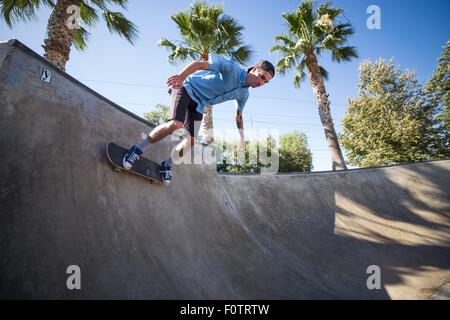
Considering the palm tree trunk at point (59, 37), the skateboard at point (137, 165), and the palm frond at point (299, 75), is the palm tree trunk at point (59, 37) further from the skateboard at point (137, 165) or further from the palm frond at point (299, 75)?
the palm frond at point (299, 75)

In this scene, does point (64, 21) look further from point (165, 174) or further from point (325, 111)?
point (325, 111)

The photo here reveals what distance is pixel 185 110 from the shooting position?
3482 mm

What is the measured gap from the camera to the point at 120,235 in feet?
8.06

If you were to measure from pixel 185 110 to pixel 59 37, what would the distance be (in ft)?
21.0

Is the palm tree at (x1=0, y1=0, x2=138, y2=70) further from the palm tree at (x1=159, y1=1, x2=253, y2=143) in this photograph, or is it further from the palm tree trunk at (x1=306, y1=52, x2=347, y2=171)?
the palm tree trunk at (x1=306, y1=52, x2=347, y2=171)

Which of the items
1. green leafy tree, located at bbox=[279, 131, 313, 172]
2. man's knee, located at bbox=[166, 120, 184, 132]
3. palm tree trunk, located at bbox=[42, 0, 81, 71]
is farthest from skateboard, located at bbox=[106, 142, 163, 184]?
green leafy tree, located at bbox=[279, 131, 313, 172]

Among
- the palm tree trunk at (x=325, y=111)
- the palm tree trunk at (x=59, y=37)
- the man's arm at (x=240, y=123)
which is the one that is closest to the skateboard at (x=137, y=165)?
the man's arm at (x=240, y=123)

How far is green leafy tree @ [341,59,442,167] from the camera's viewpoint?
20297 mm

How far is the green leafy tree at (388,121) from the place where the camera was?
20.3 m

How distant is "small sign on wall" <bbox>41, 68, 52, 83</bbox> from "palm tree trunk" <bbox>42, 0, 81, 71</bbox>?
5706mm

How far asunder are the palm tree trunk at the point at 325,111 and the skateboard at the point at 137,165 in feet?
35.2
